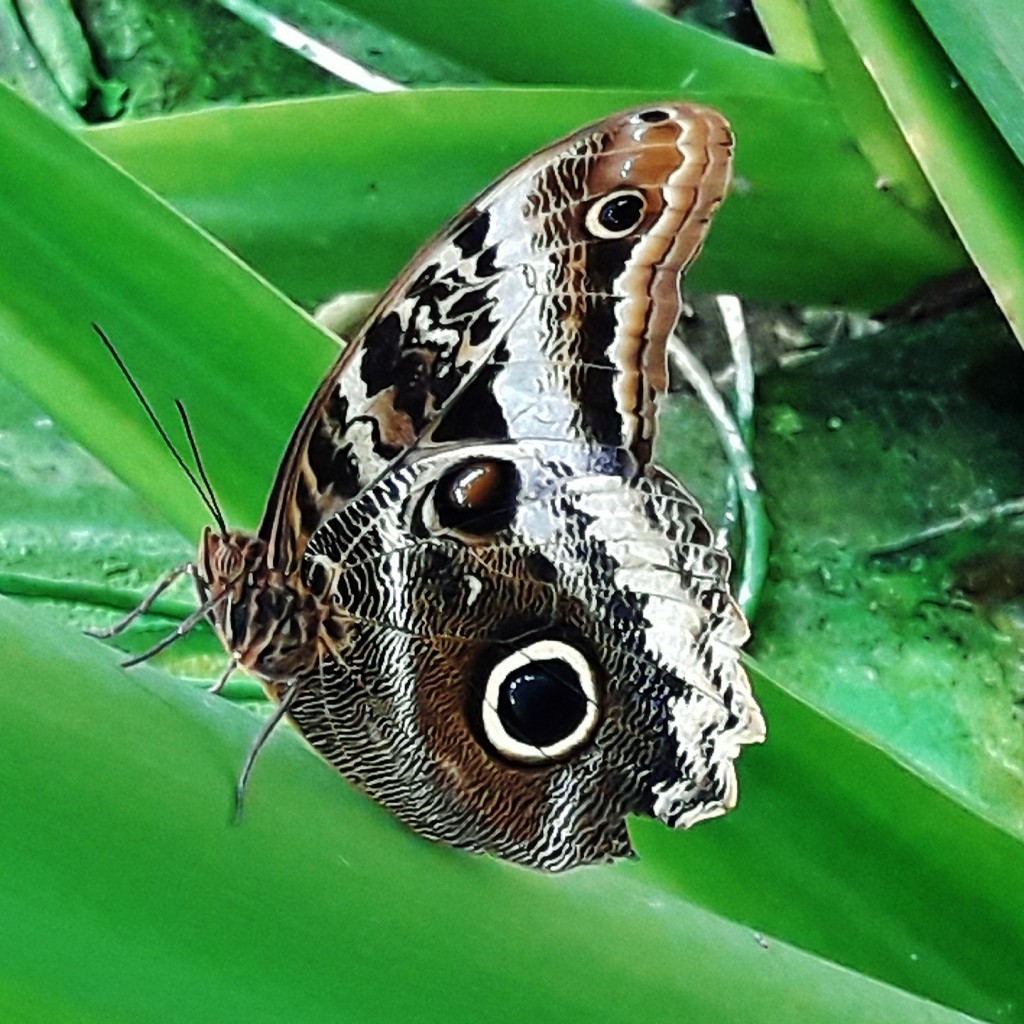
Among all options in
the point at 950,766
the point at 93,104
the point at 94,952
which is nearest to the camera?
the point at 94,952

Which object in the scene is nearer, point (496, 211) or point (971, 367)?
point (496, 211)

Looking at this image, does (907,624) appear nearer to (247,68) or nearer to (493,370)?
(493,370)

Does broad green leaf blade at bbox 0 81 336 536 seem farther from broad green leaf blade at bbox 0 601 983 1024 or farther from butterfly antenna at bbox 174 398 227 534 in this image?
broad green leaf blade at bbox 0 601 983 1024

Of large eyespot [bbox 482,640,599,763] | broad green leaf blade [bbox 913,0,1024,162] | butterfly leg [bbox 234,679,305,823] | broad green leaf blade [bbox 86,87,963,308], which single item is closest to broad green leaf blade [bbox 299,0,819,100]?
broad green leaf blade [bbox 86,87,963,308]

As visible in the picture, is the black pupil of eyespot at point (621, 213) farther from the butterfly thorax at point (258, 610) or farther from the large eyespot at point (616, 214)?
the butterfly thorax at point (258, 610)

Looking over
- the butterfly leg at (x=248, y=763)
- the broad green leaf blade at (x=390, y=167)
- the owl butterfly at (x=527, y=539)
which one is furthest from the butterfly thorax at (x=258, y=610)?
the broad green leaf blade at (x=390, y=167)

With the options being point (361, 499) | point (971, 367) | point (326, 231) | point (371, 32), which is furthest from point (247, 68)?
point (361, 499)
